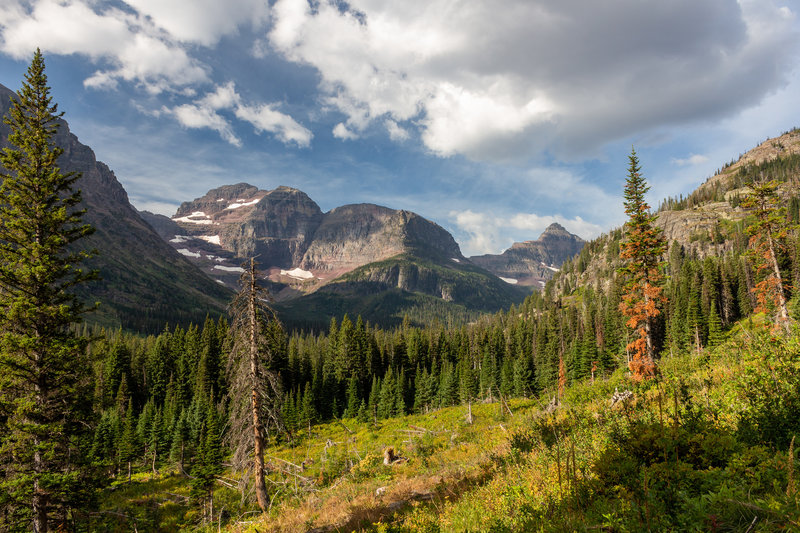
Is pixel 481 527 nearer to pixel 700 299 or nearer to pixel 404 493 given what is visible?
pixel 404 493

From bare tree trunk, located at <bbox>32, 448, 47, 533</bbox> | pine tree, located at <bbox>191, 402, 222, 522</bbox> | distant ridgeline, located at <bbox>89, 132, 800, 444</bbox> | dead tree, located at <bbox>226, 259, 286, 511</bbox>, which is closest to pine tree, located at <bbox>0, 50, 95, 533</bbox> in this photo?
bare tree trunk, located at <bbox>32, 448, 47, 533</bbox>

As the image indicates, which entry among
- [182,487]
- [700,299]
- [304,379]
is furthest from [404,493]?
[700,299]

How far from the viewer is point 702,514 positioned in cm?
388

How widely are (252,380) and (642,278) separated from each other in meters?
28.0

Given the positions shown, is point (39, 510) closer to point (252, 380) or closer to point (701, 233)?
point (252, 380)

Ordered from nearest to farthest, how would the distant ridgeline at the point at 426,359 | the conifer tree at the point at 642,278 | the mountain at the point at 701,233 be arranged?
the conifer tree at the point at 642,278 → the distant ridgeline at the point at 426,359 → the mountain at the point at 701,233

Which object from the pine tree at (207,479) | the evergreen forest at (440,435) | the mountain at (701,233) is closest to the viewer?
the evergreen forest at (440,435)

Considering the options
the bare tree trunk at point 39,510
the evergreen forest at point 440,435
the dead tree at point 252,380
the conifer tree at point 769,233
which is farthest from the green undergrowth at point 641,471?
the conifer tree at point 769,233

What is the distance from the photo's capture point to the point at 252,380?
18875 millimetres

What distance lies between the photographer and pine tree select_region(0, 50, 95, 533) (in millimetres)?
13359

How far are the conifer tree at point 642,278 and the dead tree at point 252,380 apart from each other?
2485 cm

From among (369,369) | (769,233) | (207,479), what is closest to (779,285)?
(769,233)

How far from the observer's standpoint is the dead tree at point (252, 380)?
61.2ft

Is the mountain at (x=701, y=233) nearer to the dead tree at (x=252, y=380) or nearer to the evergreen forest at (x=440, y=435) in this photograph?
the evergreen forest at (x=440, y=435)
